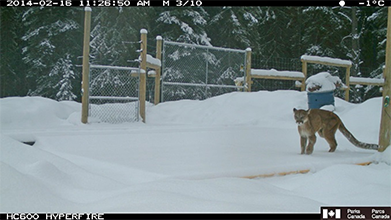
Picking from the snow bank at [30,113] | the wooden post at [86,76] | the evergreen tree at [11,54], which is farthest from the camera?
the evergreen tree at [11,54]

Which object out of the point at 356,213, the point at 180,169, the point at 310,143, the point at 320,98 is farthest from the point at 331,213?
the point at 320,98

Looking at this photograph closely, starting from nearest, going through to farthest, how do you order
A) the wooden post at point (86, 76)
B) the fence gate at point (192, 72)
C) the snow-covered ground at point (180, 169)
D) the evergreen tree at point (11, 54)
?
the snow-covered ground at point (180, 169) < the wooden post at point (86, 76) < the fence gate at point (192, 72) < the evergreen tree at point (11, 54)

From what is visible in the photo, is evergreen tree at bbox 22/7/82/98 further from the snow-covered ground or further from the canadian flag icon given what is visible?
the canadian flag icon

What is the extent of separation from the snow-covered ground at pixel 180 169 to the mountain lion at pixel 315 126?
6.8 inches

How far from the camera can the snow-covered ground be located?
6.81ft

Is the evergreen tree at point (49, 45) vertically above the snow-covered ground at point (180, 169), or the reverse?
the evergreen tree at point (49, 45)

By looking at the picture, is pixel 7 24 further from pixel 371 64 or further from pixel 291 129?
pixel 371 64

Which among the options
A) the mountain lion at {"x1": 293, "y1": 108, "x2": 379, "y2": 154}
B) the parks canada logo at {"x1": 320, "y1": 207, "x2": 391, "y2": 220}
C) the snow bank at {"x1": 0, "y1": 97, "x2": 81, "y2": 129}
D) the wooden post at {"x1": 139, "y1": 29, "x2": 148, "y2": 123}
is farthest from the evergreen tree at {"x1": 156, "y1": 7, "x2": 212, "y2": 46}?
the parks canada logo at {"x1": 320, "y1": 207, "x2": 391, "y2": 220}

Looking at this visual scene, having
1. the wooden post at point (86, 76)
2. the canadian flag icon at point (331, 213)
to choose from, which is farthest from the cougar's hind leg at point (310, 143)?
the wooden post at point (86, 76)

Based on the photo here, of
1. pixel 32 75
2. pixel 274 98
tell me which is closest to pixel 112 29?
pixel 32 75

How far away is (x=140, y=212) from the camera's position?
1.84 m

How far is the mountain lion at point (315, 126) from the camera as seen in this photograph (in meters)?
4.36

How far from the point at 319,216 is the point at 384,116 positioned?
9.72 feet

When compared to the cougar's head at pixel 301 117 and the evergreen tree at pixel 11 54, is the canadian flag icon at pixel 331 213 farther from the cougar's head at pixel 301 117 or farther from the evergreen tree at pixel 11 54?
the evergreen tree at pixel 11 54
